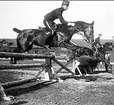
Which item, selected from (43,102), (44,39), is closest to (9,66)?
(43,102)

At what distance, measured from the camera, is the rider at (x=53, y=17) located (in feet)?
32.2

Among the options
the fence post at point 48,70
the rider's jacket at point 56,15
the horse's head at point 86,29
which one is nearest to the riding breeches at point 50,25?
the rider's jacket at point 56,15

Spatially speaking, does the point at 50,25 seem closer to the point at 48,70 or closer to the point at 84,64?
the point at 48,70

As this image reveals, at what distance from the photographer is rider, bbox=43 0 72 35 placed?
32.2 feet

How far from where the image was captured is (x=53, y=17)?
34.9 feet

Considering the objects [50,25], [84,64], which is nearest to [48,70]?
[50,25]

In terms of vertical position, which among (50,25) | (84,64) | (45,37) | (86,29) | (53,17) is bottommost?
(84,64)

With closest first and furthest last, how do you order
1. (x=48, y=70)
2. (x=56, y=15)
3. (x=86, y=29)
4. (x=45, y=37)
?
(x=48, y=70), (x=56, y=15), (x=45, y=37), (x=86, y=29)

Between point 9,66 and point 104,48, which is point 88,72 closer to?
point 104,48

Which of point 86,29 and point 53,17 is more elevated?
point 53,17

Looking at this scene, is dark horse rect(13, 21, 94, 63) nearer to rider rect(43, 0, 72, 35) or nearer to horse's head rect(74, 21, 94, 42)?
horse's head rect(74, 21, 94, 42)

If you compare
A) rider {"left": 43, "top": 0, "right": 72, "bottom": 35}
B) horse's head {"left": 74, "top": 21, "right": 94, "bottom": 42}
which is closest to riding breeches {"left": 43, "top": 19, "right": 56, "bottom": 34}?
rider {"left": 43, "top": 0, "right": 72, "bottom": 35}

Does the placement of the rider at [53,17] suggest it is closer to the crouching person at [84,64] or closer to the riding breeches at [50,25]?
the riding breeches at [50,25]

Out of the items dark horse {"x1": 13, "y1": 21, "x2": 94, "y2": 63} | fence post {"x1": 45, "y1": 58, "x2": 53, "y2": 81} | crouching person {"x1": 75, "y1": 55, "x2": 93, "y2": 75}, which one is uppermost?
dark horse {"x1": 13, "y1": 21, "x2": 94, "y2": 63}
